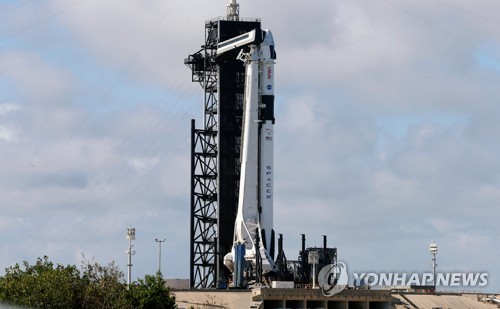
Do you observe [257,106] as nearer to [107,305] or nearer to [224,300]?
[224,300]

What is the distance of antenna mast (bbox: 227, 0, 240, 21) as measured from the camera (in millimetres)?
162750

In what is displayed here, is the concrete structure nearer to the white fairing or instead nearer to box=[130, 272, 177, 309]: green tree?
box=[130, 272, 177, 309]: green tree

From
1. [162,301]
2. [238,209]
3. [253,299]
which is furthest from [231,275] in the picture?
[162,301]

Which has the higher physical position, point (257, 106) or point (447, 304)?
point (257, 106)

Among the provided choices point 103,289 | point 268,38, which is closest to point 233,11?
point 268,38

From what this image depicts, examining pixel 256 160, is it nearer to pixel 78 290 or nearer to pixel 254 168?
pixel 254 168

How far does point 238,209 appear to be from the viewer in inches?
5851

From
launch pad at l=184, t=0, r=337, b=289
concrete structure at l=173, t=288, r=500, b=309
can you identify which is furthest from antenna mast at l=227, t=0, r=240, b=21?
concrete structure at l=173, t=288, r=500, b=309

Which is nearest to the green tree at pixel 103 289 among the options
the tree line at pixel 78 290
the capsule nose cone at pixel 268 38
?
the tree line at pixel 78 290

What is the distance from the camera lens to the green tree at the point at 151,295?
403 feet

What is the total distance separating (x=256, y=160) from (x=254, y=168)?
0.97 metres

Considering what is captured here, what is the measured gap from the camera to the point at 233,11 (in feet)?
536

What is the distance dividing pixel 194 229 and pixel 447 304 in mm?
34638

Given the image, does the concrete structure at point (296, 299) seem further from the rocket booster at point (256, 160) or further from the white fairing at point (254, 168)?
the white fairing at point (254, 168)
